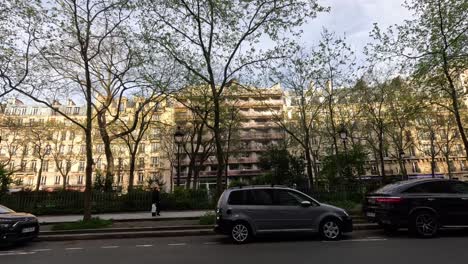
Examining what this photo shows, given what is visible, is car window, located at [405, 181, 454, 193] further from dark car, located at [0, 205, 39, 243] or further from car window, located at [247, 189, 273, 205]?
dark car, located at [0, 205, 39, 243]

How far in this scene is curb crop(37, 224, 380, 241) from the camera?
36.0 feet

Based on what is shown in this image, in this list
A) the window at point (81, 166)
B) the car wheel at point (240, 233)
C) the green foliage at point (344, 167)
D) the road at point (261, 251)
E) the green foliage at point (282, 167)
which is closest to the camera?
the road at point (261, 251)

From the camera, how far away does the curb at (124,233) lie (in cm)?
1096

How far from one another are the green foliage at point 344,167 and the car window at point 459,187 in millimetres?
12195

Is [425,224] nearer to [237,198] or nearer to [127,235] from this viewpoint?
[237,198]

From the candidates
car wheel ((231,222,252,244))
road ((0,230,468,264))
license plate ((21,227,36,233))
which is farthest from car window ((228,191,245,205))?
license plate ((21,227,36,233))

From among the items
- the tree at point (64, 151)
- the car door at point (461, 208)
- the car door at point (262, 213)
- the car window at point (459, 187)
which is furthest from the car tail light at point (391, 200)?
the tree at point (64, 151)

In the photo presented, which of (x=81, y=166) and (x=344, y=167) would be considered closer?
(x=344, y=167)

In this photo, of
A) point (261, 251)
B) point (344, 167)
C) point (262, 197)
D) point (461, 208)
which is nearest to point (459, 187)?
point (461, 208)

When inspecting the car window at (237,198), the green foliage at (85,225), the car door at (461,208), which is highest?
the car window at (237,198)

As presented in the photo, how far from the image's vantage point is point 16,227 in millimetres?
9484

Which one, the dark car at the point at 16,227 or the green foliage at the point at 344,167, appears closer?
the dark car at the point at 16,227

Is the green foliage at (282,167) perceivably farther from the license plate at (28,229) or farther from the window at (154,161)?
the window at (154,161)

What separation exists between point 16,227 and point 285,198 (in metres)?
8.55
